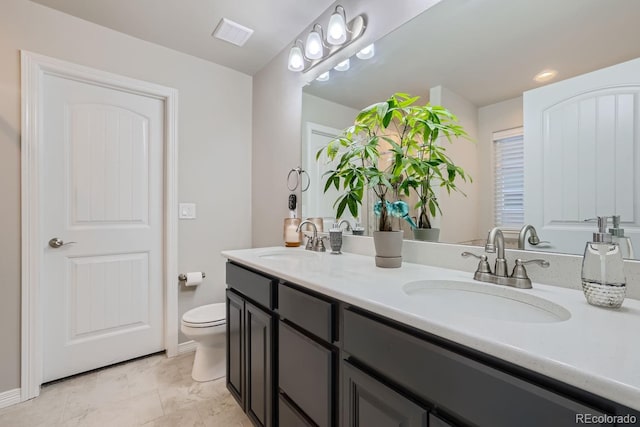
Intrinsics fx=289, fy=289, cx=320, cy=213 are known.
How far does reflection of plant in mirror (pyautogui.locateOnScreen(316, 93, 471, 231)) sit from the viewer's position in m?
1.24

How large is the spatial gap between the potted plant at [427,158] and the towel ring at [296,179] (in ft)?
2.82

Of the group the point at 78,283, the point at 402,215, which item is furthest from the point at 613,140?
the point at 78,283

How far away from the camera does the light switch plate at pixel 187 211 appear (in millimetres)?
2266

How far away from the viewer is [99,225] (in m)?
2.00

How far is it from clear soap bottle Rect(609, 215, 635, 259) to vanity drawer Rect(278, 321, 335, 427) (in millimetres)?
897

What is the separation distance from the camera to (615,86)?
0.86 meters

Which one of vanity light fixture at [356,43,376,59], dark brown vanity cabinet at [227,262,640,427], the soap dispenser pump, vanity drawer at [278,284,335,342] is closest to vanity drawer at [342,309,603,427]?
dark brown vanity cabinet at [227,262,640,427]

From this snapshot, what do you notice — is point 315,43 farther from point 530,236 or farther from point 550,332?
point 550,332

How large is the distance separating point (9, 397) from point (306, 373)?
1.89m

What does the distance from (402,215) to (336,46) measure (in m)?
1.18

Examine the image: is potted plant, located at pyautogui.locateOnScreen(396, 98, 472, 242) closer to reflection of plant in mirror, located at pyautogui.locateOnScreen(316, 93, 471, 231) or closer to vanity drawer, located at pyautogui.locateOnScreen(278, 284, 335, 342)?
reflection of plant in mirror, located at pyautogui.locateOnScreen(316, 93, 471, 231)

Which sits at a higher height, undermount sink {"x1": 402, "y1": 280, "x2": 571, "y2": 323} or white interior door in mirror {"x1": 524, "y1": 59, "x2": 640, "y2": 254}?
white interior door in mirror {"x1": 524, "y1": 59, "x2": 640, "y2": 254}

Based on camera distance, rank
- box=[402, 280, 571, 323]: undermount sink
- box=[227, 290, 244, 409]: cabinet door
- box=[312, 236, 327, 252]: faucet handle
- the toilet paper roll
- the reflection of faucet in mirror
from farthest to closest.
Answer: the toilet paper roll, box=[312, 236, 327, 252]: faucet handle, box=[227, 290, 244, 409]: cabinet door, the reflection of faucet in mirror, box=[402, 280, 571, 323]: undermount sink

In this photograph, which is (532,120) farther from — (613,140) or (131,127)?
(131,127)
